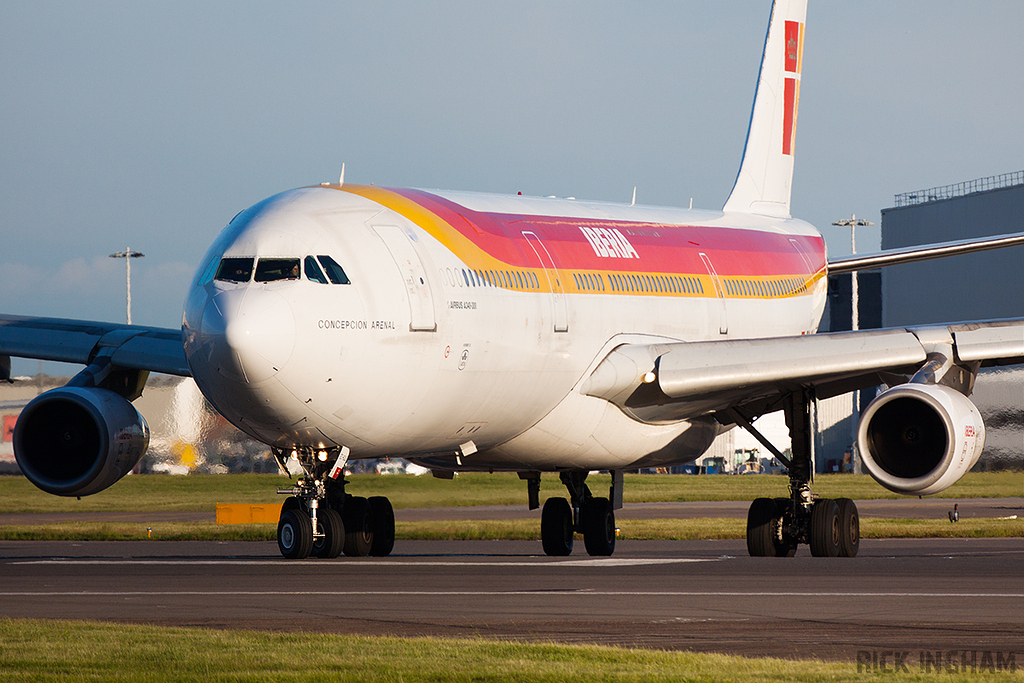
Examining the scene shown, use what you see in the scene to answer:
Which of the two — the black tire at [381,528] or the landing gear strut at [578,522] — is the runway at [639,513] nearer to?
the landing gear strut at [578,522]

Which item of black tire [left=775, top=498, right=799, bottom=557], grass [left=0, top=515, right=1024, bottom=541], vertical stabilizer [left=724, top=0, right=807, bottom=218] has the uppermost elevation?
vertical stabilizer [left=724, top=0, right=807, bottom=218]

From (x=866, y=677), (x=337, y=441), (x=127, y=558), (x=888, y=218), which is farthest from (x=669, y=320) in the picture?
(x=888, y=218)

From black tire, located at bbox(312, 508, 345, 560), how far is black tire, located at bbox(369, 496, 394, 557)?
2230 mm

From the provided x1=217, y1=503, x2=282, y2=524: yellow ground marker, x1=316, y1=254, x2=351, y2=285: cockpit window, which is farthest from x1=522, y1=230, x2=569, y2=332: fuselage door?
x1=217, y1=503, x2=282, y2=524: yellow ground marker

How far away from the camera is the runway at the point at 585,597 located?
39.9ft

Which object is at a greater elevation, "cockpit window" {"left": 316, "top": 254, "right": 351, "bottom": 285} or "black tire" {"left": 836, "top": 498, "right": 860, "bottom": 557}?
"cockpit window" {"left": 316, "top": 254, "right": 351, "bottom": 285}

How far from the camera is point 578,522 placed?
82.0 feet

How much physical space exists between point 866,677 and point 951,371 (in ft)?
→ 38.8

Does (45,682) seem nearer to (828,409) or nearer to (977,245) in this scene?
(977,245)

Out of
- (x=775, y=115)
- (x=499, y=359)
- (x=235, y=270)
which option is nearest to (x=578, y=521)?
(x=499, y=359)

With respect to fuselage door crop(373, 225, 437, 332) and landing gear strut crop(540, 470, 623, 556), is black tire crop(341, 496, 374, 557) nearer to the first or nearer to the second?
landing gear strut crop(540, 470, 623, 556)

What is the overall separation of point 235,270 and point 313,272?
85 cm

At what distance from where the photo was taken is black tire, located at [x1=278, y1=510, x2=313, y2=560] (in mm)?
19641

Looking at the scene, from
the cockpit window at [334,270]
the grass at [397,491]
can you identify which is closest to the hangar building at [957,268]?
the grass at [397,491]
